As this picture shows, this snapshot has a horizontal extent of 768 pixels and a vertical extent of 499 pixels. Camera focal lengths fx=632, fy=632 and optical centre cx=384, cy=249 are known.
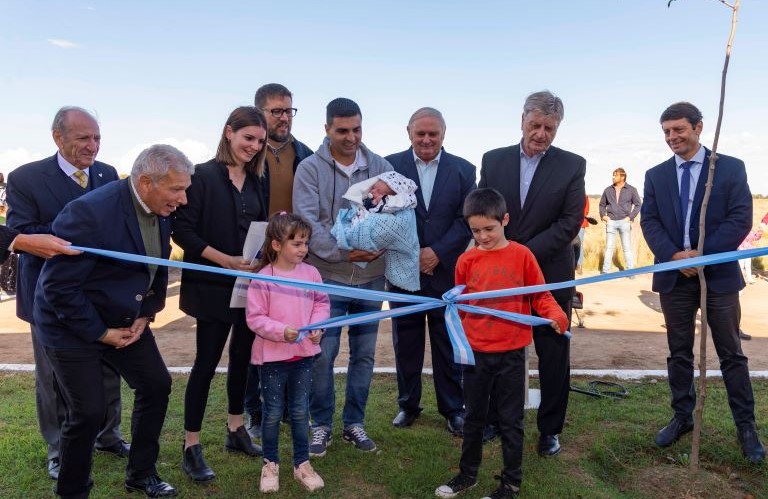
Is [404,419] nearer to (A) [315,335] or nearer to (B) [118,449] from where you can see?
(A) [315,335]

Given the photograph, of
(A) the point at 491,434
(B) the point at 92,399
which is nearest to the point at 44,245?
(B) the point at 92,399

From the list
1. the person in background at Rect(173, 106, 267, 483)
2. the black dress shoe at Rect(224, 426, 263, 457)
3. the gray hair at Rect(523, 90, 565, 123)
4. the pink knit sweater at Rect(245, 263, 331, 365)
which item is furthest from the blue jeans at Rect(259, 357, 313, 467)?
the gray hair at Rect(523, 90, 565, 123)

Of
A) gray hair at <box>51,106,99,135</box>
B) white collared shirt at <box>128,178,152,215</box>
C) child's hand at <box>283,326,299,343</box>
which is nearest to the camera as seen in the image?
white collared shirt at <box>128,178,152,215</box>

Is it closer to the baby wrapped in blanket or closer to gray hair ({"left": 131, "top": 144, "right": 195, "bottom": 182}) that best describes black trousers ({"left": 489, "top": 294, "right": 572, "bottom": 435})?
the baby wrapped in blanket

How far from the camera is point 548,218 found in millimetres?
4484

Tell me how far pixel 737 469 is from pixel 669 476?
54cm

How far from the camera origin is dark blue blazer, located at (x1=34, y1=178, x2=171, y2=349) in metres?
3.17

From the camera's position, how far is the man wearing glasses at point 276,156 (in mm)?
4707

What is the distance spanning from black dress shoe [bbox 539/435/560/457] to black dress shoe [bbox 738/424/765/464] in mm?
1256

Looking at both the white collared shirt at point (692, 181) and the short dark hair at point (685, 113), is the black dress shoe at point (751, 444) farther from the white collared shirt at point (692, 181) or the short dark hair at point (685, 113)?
the short dark hair at point (685, 113)

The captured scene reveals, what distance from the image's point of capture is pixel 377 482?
4.07 metres

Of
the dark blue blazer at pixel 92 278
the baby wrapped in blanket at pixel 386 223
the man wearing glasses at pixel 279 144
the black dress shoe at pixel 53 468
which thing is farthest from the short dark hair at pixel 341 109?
the black dress shoe at pixel 53 468

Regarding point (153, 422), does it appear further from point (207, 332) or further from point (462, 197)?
point (462, 197)

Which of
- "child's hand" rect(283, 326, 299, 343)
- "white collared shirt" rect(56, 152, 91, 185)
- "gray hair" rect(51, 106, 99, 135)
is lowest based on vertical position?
"child's hand" rect(283, 326, 299, 343)
